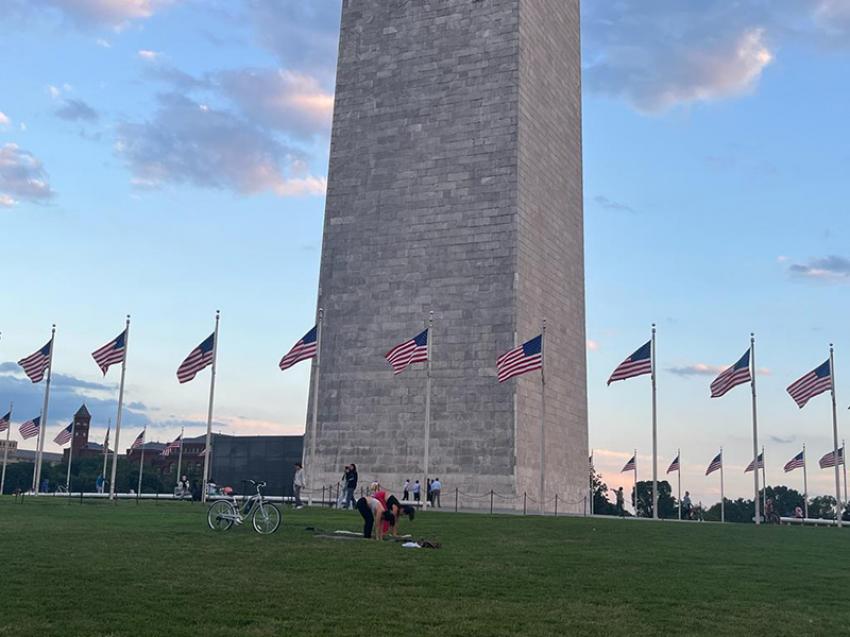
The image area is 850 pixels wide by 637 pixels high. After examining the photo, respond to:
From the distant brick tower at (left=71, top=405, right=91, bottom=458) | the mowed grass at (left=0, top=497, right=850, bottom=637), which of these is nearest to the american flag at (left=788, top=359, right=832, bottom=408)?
the mowed grass at (left=0, top=497, right=850, bottom=637)

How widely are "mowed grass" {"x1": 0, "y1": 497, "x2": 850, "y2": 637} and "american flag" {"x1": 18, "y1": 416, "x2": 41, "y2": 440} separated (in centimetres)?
2864

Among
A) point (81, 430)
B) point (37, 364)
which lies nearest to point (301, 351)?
point (37, 364)

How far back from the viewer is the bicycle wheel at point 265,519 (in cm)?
2197

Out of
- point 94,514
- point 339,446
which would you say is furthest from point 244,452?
point 94,514

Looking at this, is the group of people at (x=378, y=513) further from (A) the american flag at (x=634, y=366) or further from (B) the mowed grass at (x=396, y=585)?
(A) the american flag at (x=634, y=366)

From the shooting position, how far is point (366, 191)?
1939 inches

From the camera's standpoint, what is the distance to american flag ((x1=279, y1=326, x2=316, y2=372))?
38406 millimetres

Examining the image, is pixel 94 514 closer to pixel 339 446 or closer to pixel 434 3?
pixel 339 446

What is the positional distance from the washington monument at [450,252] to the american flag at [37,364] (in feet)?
41.6

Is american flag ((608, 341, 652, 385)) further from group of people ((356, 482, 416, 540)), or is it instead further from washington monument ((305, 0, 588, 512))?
group of people ((356, 482, 416, 540))

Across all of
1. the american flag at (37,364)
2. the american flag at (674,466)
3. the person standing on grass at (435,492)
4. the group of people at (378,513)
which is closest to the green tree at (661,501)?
the american flag at (674,466)

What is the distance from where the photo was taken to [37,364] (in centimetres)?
4278

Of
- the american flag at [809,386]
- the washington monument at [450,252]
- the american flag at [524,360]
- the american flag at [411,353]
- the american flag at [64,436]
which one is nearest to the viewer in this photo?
the american flag at [524,360]

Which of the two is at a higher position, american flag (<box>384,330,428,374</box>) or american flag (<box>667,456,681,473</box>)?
american flag (<box>384,330,428,374</box>)
